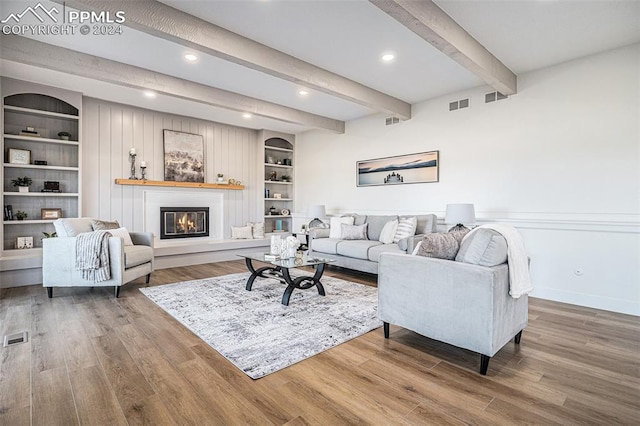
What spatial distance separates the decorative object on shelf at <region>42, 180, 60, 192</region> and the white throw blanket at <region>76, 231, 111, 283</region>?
169 centimetres

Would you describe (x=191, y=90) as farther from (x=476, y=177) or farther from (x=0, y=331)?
(x=476, y=177)

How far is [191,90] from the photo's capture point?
4305 mm

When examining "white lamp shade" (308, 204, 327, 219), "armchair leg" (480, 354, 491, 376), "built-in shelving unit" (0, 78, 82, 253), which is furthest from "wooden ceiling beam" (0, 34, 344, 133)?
"armchair leg" (480, 354, 491, 376)

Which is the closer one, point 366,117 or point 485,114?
point 485,114

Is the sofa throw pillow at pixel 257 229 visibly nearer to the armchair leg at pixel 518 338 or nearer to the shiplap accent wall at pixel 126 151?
the shiplap accent wall at pixel 126 151

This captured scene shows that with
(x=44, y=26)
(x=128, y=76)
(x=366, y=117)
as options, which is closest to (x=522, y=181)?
(x=366, y=117)

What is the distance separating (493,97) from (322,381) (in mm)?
4205

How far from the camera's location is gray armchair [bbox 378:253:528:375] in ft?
6.82

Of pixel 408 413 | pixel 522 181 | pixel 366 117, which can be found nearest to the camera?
pixel 408 413

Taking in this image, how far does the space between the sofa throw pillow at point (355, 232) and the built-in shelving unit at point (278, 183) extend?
8.63 ft

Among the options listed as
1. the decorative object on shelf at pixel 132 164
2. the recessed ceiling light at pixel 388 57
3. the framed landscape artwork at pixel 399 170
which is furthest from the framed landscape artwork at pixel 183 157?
the recessed ceiling light at pixel 388 57

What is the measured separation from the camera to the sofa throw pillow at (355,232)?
5180mm

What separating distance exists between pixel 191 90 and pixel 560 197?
484 cm

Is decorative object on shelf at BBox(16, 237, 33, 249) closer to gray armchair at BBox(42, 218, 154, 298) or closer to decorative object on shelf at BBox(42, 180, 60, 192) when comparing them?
decorative object on shelf at BBox(42, 180, 60, 192)
